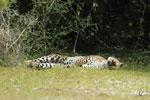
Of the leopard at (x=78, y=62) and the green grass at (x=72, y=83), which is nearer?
the green grass at (x=72, y=83)

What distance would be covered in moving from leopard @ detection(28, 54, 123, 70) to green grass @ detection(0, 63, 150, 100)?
24 cm

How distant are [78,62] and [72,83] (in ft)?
8.52

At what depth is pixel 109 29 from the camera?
1460 cm

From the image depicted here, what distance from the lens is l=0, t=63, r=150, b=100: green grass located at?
7461 millimetres

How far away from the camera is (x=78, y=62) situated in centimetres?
1105

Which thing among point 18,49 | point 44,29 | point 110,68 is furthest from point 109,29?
point 18,49

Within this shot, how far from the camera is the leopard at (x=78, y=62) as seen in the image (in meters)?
10.3

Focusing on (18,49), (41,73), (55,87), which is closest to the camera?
(55,87)

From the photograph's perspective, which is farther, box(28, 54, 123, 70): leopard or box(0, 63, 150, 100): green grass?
box(28, 54, 123, 70): leopard

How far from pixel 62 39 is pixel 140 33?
2.64 meters

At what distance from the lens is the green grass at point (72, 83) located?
7.46 m

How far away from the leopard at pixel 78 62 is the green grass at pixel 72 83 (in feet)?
0.80

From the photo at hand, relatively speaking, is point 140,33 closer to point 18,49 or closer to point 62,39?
point 62,39

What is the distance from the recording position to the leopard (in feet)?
33.7
